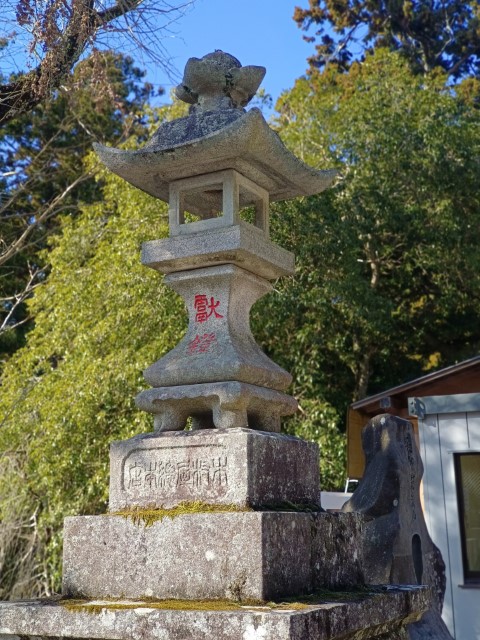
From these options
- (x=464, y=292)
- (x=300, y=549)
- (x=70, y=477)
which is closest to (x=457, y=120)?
(x=464, y=292)

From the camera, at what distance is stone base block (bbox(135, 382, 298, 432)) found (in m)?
3.97

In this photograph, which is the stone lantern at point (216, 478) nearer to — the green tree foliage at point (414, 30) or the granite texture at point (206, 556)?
the granite texture at point (206, 556)

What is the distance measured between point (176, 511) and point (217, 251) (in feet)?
4.70

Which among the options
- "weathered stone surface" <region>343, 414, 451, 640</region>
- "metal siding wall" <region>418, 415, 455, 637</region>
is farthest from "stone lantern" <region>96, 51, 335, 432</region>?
"metal siding wall" <region>418, 415, 455, 637</region>

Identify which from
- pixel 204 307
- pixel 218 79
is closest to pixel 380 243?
pixel 218 79

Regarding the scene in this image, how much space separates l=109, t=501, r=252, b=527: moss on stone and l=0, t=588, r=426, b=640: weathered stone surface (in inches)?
16.3

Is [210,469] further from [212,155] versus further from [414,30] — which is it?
[414,30]

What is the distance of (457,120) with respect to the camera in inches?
566

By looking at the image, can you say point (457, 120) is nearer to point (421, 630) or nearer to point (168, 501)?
point (421, 630)

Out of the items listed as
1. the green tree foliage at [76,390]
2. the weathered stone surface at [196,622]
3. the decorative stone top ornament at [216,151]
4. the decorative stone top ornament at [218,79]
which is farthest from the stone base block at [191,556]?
the green tree foliage at [76,390]

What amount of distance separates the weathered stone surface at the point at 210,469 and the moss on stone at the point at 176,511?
3cm

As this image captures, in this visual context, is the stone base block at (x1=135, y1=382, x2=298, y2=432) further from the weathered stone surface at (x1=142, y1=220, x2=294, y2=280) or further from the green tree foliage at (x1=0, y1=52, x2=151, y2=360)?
the green tree foliage at (x1=0, y1=52, x2=151, y2=360)

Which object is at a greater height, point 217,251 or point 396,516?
point 217,251

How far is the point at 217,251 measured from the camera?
4.20 m
